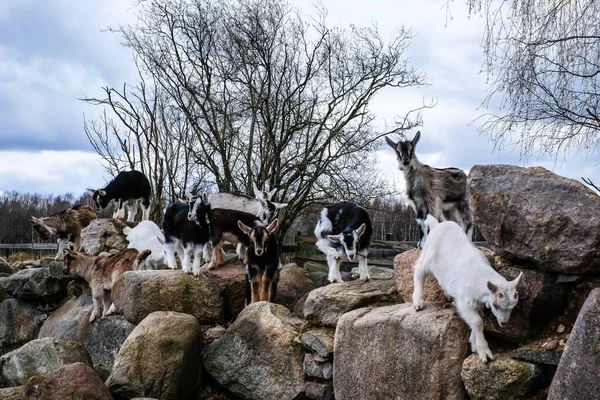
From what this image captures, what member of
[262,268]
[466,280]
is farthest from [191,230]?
[466,280]

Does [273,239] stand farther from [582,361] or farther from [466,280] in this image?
[582,361]

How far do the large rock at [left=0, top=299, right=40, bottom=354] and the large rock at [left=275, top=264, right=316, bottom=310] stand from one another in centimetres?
583

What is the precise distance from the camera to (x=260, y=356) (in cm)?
808

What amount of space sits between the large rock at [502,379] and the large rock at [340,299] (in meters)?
2.05

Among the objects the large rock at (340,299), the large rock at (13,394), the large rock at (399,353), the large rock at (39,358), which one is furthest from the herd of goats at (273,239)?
the large rock at (13,394)

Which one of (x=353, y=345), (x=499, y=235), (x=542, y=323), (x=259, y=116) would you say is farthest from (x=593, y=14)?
(x=259, y=116)

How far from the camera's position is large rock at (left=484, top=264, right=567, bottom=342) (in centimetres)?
579

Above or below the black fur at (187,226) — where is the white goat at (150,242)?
below

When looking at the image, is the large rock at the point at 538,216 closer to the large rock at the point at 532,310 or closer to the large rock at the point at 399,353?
the large rock at the point at 532,310

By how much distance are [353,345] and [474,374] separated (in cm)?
158

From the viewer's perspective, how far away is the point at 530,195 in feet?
19.8

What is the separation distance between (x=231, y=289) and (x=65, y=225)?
214 inches

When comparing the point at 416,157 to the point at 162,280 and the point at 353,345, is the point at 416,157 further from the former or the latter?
the point at 162,280

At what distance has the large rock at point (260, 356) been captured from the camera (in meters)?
7.83
